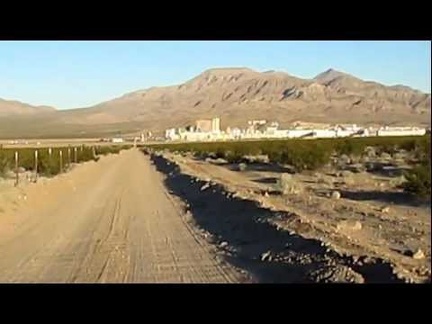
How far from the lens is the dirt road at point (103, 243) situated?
12188 mm

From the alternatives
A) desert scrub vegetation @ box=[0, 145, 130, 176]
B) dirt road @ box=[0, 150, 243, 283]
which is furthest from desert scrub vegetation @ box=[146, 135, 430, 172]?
dirt road @ box=[0, 150, 243, 283]

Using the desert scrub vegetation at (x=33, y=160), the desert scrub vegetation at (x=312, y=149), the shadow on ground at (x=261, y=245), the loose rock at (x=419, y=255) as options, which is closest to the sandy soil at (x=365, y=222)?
the loose rock at (x=419, y=255)

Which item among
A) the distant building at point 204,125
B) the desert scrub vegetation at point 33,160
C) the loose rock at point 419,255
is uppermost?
the distant building at point 204,125

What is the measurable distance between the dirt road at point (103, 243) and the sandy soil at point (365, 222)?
7.38 ft

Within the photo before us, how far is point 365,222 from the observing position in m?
18.1

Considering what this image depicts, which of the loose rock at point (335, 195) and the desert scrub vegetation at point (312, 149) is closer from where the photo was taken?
the loose rock at point (335, 195)

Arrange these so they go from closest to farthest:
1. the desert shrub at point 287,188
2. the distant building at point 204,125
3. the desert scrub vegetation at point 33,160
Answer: the distant building at point 204,125 → the desert shrub at point 287,188 → the desert scrub vegetation at point 33,160

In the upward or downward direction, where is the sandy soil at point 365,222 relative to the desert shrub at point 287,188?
upward

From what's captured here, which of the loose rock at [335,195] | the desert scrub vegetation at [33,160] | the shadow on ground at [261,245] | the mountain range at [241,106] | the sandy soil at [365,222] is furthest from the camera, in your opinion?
the desert scrub vegetation at [33,160]

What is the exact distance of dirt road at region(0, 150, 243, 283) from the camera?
40.0 feet

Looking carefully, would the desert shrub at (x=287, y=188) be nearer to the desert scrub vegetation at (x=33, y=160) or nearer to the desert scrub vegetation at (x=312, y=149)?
the desert scrub vegetation at (x=312, y=149)

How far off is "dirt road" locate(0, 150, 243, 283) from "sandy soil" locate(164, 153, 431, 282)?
7.38ft

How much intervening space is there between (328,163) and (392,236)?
31.7 m

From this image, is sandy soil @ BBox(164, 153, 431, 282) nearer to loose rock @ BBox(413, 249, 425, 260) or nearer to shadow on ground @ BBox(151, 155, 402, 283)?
loose rock @ BBox(413, 249, 425, 260)
